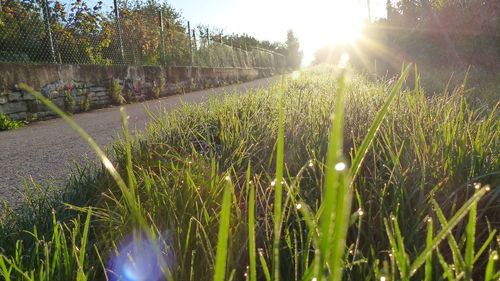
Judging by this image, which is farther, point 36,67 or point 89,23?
point 89,23

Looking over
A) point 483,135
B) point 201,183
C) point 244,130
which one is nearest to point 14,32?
point 244,130

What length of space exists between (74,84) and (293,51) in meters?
48.9

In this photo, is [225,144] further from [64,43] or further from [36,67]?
[64,43]

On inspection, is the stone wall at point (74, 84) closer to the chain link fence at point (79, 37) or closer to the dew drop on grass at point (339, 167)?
the chain link fence at point (79, 37)

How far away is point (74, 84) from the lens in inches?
255

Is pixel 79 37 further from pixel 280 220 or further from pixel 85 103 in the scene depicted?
pixel 280 220

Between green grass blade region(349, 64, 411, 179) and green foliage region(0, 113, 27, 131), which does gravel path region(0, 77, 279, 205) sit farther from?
green grass blade region(349, 64, 411, 179)

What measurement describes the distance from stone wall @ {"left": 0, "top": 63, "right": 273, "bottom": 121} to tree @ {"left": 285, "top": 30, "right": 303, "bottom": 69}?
40.8 m

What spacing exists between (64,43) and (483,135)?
7.15m

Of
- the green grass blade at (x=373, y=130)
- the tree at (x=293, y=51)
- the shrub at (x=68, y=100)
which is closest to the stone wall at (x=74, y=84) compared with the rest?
the shrub at (x=68, y=100)

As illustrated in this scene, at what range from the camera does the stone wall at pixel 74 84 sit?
520cm

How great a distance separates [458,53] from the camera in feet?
24.1

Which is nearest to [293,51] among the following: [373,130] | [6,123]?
[6,123]

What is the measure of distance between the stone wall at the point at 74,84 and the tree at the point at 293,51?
40841 millimetres
